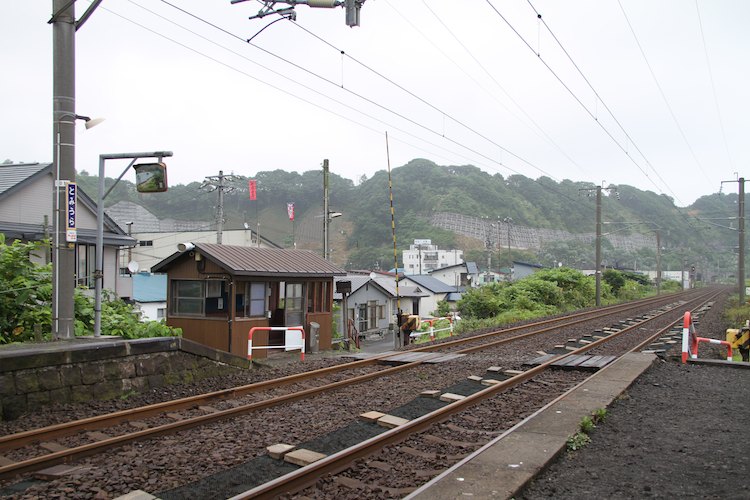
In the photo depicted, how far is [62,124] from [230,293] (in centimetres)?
586

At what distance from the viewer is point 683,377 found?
32.0ft

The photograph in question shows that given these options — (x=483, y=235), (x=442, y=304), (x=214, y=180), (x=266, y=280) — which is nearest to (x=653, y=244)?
(x=483, y=235)

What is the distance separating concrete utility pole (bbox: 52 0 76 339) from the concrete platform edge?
18.9 feet

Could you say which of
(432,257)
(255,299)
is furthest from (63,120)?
(432,257)

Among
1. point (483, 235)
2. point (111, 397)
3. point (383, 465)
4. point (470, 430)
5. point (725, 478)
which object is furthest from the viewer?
point (483, 235)

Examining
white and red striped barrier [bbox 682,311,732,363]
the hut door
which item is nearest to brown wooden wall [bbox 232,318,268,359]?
the hut door

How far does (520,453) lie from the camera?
5.27 m

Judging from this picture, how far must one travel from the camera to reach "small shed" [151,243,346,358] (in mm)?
12922

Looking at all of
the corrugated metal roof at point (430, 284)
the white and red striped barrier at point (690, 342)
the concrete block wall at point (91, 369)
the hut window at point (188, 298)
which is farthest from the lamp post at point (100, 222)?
the corrugated metal roof at point (430, 284)

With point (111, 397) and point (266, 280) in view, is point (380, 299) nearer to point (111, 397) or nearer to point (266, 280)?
point (266, 280)

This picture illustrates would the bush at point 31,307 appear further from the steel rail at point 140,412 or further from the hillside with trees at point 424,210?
the hillside with trees at point 424,210

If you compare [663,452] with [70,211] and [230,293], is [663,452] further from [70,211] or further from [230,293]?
[230,293]

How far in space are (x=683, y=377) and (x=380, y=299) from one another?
94.9 feet

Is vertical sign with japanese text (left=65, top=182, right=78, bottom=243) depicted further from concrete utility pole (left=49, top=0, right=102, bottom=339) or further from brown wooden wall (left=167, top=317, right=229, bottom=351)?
brown wooden wall (left=167, top=317, right=229, bottom=351)
